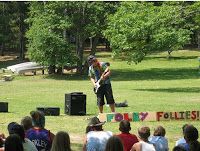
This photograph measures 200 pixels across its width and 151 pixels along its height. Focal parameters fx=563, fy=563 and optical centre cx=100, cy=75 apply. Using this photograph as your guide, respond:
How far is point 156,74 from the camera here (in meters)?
46.6

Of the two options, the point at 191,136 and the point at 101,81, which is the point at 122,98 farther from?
the point at 191,136

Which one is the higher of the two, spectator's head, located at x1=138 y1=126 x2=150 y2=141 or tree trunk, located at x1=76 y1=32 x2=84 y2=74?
spectator's head, located at x1=138 y1=126 x2=150 y2=141

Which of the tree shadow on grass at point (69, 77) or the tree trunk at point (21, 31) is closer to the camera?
the tree shadow on grass at point (69, 77)

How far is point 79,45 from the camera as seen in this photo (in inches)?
1809

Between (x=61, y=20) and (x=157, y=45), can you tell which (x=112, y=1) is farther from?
(x=157, y=45)

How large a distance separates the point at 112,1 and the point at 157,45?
16549 mm

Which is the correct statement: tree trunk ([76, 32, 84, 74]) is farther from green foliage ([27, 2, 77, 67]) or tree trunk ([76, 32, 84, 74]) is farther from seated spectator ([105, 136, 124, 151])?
seated spectator ([105, 136, 124, 151])

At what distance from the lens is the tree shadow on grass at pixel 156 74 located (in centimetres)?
4309

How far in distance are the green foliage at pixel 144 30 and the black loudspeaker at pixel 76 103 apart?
734cm

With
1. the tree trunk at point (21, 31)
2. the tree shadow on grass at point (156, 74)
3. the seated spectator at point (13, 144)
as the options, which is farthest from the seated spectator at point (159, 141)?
the tree trunk at point (21, 31)

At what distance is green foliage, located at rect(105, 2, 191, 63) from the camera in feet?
84.8

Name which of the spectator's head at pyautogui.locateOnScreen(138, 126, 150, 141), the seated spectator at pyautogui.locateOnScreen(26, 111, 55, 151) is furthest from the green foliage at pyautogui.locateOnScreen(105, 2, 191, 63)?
the spectator's head at pyautogui.locateOnScreen(138, 126, 150, 141)

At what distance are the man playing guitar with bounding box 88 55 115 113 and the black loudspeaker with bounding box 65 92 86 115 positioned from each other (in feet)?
2.57

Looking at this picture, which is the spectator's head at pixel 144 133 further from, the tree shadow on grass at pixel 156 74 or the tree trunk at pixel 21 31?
the tree trunk at pixel 21 31
